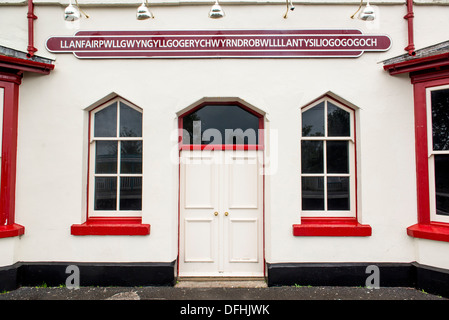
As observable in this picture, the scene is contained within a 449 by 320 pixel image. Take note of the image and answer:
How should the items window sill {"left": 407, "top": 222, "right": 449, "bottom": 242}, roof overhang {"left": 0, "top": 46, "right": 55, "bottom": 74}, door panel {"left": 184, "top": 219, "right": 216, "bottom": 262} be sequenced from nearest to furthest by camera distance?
window sill {"left": 407, "top": 222, "right": 449, "bottom": 242}, roof overhang {"left": 0, "top": 46, "right": 55, "bottom": 74}, door panel {"left": 184, "top": 219, "right": 216, "bottom": 262}

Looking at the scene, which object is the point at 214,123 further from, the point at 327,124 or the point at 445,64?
the point at 445,64

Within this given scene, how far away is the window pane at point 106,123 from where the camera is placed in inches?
175

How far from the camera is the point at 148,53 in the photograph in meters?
4.27

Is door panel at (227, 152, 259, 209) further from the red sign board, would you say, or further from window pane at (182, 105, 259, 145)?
the red sign board

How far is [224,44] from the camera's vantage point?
14.0 ft

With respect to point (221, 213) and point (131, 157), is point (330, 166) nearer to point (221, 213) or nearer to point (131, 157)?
point (221, 213)

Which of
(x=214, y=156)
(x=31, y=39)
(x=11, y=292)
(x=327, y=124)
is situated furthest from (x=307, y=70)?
(x=11, y=292)

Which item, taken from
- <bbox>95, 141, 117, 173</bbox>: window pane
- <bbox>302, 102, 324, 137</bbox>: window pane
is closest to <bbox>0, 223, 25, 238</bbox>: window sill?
<bbox>95, 141, 117, 173</bbox>: window pane

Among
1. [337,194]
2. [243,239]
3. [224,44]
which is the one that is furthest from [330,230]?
[224,44]

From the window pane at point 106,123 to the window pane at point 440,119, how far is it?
5.11m

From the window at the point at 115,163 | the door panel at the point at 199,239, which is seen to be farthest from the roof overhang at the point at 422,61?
the window at the point at 115,163

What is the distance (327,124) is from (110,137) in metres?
3.66

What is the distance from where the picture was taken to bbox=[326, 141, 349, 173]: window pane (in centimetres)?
439

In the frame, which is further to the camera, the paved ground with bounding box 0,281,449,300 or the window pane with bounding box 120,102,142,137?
the window pane with bounding box 120,102,142,137
